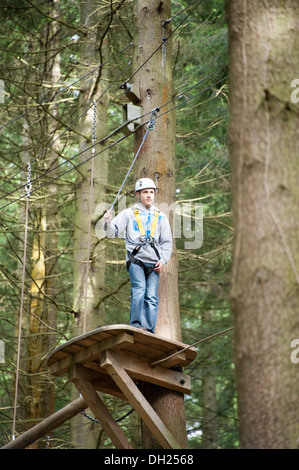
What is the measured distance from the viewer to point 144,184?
6.70 meters

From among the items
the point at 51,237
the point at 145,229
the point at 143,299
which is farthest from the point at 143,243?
the point at 51,237

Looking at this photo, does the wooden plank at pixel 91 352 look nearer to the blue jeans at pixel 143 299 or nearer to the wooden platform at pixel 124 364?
the wooden platform at pixel 124 364

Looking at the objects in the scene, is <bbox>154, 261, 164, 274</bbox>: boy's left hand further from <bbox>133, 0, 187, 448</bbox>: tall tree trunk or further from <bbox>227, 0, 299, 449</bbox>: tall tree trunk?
<bbox>227, 0, 299, 449</bbox>: tall tree trunk

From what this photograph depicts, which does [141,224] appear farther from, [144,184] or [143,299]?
[143,299]

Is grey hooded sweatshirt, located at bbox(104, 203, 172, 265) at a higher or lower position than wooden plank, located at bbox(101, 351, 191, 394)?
higher

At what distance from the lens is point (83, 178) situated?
34.4 ft

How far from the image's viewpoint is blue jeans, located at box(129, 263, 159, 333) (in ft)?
20.7

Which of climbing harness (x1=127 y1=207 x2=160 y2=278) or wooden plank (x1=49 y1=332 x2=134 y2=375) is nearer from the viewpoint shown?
wooden plank (x1=49 y1=332 x2=134 y2=375)

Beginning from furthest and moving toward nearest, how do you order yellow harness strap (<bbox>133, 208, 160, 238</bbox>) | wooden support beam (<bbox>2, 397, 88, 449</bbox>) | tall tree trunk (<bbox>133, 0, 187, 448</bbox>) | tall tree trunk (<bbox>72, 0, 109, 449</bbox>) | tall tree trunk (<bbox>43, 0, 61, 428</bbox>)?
tall tree trunk (<bbox>43, 0, 61, 428</bbox>) < tall tree trunk (<bbox>72, 0, 109, 449</bbox>) < wooden support beam (<bbox>2, 397, 88, 449</bbox>) < yellow harness strap (<bbox>133, 208, 160, 238</bbox>) < tall tree trunk (<bbox>133, 0, 187, 448</bbox>)

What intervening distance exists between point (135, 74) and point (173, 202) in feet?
5.01

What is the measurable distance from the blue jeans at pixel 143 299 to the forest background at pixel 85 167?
9.36ft

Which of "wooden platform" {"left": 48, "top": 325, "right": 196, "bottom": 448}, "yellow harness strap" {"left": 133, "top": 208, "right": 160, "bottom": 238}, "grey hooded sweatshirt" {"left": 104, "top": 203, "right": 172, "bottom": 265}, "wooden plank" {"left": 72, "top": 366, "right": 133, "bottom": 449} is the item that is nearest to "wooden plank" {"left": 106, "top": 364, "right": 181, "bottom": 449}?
"wooden platform" {"left": 48, "top": 325, "right": 196, "bottom": 448}
